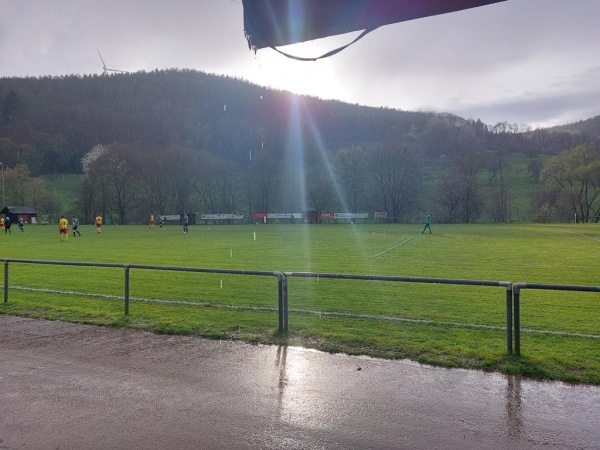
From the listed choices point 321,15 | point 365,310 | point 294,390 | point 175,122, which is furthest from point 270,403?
point 175,122

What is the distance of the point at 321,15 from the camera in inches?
132

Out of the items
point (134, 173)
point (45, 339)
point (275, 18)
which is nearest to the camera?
point (275, 18)

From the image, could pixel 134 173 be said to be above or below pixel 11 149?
below

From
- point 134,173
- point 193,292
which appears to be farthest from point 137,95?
point 193,292

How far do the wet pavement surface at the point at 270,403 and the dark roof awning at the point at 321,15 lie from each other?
10.5 ft

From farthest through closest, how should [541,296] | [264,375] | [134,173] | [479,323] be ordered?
[134,173], [541,296], [479,323], [264,375]

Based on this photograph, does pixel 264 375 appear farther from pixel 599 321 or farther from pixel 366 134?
pixel 366 134

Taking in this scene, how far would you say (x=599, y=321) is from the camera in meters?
8.20

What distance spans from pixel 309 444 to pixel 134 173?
280ft

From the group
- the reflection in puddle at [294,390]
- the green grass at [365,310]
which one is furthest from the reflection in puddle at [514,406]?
the reflection in puddle at [294,390]

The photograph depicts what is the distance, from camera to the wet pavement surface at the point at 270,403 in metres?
3.83

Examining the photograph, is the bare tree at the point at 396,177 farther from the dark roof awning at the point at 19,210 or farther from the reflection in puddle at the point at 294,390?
the reflection in puddle at the point at 294,390

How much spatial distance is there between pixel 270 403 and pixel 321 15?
3.50 metres

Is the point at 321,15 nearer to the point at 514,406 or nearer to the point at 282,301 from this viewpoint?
the point at 514,406
